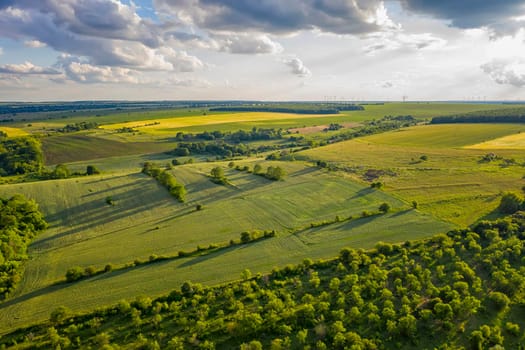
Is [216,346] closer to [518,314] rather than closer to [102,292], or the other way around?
[102,292]

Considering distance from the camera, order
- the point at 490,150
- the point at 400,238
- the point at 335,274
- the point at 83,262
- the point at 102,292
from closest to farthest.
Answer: the point at 102,292 < the point at 335,274 < the point at 83,262 < the point at 400,238 < the point at 490,150

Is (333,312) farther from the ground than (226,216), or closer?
closer

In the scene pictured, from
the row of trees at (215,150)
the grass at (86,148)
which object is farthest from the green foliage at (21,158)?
the row of trees at (215,150)

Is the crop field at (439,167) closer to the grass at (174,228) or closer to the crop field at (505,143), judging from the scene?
the crop field at (505,143)

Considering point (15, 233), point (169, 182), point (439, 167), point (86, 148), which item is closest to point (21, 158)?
point (86, 148)

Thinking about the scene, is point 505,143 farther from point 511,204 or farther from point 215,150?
point 215,150

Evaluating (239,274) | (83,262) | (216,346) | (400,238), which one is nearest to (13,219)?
(83,262)
